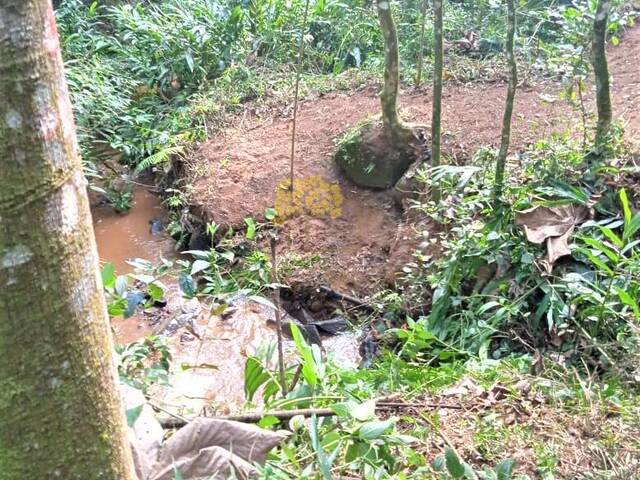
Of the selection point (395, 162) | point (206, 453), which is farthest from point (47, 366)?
point (395, 162)

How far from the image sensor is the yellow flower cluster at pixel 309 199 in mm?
5043

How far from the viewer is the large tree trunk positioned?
880 millimetres

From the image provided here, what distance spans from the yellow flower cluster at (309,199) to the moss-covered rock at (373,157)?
0.74 feet

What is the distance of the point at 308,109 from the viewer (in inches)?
245

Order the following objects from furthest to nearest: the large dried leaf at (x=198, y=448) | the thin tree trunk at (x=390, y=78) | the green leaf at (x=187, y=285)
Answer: the thin tree trunk at (x=390, y=78), the green leaf at (x=187, y=285), the large dried leaf at (x=198, y=448)

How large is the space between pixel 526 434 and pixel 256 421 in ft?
2.90

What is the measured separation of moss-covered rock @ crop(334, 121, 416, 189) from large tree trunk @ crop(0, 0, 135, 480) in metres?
4.11

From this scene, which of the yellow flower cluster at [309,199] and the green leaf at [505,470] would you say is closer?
the green leaf at [505,470]

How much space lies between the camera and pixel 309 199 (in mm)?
5125

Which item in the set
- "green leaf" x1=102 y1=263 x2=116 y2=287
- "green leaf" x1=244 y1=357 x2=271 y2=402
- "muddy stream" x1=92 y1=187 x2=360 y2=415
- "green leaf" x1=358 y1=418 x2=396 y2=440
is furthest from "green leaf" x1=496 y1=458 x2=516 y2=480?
"muddy stream" x1=92 y1=187 x2=360 y2=415

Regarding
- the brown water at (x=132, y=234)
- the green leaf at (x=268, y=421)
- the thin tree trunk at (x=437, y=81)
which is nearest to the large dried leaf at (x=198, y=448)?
the green leaf at (x=268, y=421)

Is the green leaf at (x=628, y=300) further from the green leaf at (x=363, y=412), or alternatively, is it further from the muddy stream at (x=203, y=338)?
the muddy stream at (x=203, y=338)

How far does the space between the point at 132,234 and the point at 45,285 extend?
16.0 ft

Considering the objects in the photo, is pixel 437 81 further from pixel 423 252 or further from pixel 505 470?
pixel 505 470
